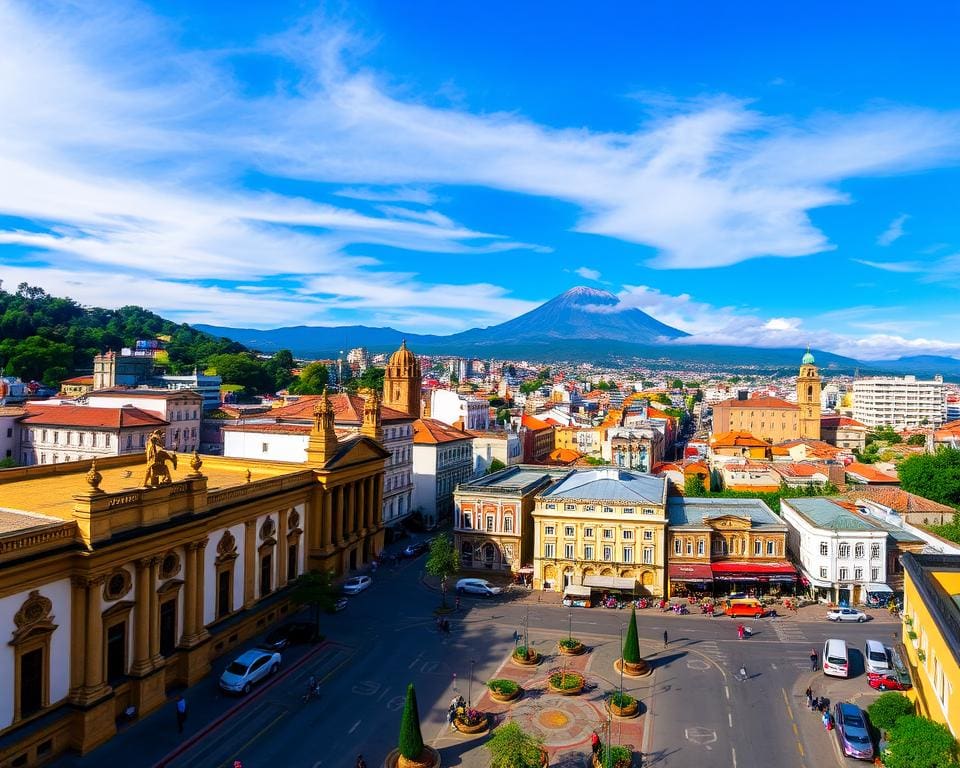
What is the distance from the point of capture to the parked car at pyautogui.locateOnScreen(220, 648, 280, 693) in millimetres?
29797

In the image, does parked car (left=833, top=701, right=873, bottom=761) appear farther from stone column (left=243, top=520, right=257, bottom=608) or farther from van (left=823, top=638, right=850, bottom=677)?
stone column (left=243, top=520, right=257, bottom=608)

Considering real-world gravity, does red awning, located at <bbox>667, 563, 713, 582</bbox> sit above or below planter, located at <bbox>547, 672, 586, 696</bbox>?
above

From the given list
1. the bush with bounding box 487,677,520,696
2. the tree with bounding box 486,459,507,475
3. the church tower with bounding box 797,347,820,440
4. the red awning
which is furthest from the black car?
the church tower with bounding box 797,347,820,440

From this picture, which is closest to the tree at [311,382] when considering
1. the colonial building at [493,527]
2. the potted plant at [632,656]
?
the colonial building at [493,527]

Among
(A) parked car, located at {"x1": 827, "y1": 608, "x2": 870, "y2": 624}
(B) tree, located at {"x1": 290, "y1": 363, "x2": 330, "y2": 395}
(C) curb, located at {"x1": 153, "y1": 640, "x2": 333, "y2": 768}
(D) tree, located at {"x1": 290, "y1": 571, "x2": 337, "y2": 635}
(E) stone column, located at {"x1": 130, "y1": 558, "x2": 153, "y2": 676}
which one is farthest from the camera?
(B) tree, located at {"x1": 290, "y1": 363, "x2": 330, "y2": 395}

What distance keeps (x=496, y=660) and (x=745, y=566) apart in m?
22.2

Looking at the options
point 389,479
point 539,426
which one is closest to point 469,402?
point 539,426

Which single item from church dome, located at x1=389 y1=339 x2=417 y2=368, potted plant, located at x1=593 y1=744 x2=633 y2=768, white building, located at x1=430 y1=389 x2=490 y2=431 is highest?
church dome, located at x1=389 y1=339 x2=417 y2=368

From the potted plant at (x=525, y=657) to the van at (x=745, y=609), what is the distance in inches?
618

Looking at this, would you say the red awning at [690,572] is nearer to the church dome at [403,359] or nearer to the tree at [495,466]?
the tree at [495,466]

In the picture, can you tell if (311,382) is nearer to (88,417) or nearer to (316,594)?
(88,417)

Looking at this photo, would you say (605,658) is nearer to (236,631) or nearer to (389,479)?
(236,631)

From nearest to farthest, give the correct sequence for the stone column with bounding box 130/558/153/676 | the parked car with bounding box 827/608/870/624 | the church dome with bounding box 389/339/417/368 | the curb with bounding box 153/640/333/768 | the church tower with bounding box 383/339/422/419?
the curb with bounding box 153/640/333/768, the stone column with bounding box 130/558/153/676, the parked car with bounding box 827/608/870/624, the church tower with bounding box 383/339/422/419, the church dome with bounding box 389/339/417/368

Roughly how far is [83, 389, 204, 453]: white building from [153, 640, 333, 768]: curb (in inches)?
2031
